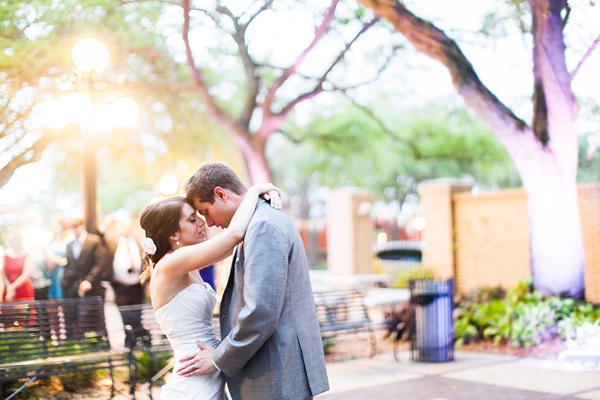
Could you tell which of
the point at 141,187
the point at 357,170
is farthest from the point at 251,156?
the point at 141,187

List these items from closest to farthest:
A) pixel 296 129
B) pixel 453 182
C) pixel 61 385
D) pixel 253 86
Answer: pixel 61 385
pixel 253 86
pixel 453 182
pixel 296 129

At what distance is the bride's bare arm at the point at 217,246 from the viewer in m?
3.12

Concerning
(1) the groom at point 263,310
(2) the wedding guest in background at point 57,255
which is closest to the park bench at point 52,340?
(2) the wedding guest in background at point 57,255

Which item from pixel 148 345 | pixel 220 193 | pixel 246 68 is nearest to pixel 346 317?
pixel 148 345

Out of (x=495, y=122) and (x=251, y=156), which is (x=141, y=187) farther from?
(x=495, y=122)

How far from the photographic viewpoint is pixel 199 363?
3.22 metres

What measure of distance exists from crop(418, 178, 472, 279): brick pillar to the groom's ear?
1286 centimetres

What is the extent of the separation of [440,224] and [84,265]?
30.6 feet

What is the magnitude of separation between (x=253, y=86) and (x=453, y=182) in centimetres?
530

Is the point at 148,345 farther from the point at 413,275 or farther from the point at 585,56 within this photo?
the point at 413,275

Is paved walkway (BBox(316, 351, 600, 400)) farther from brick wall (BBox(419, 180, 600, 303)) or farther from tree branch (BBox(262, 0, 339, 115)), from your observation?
tree branch (BBox(262, 0, 339, 115))

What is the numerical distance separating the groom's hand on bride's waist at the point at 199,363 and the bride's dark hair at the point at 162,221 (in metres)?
0.57

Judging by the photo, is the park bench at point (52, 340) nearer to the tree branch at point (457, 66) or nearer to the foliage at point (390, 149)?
the tree branch at point (457, 66)

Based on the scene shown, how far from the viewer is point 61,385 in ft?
24.0
